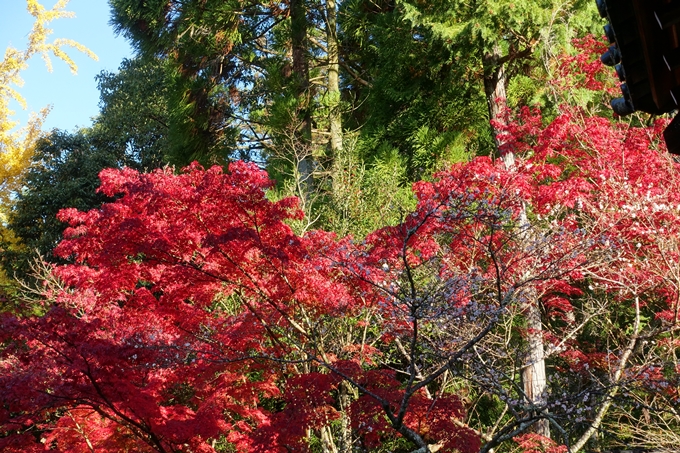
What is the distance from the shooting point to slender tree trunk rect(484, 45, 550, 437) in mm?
7180

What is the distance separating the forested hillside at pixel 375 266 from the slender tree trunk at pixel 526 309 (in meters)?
0.04

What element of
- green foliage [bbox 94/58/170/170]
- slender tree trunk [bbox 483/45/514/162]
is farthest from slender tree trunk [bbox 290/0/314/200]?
green foliage [bbox 94/58/170/170]

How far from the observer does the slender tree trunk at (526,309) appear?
718cm

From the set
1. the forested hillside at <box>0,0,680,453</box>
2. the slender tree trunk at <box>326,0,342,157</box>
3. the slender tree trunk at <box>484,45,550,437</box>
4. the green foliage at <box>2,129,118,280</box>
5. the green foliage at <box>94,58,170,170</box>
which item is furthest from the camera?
the green foliage at <box>94,58,170,170</box>

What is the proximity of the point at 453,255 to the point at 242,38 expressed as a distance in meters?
8.50

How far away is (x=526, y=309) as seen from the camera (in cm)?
750

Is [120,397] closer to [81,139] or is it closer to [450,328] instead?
[450,328]

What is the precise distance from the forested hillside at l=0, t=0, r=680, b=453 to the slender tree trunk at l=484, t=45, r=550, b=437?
4 cm

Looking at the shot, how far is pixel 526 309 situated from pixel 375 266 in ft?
8.71

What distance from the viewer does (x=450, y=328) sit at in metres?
5.50

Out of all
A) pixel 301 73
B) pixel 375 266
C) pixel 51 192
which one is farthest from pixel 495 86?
pixel 51 192

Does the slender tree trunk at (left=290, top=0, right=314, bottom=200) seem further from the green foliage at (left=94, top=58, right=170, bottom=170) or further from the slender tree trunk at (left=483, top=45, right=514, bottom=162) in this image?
the green foliage at (left=94, top=58, right=170, bottom=170)

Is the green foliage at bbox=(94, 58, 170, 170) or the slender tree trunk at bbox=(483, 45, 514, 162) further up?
the green foliage at bbox=(94, 58, 170, 170)

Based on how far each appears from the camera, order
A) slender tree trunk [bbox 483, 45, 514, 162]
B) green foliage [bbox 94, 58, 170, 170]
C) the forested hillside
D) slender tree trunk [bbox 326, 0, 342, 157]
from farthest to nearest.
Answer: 1. green foliage [bbox 94, 58, 170, 170]
2. slender tree trunk [bbox 326, 0, 342, 157]
3. slender tree trunk [bbox 483, 45, 514, 162]
4. the forested hillside
